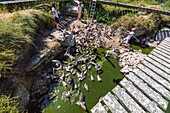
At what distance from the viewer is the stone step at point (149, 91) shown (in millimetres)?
4896

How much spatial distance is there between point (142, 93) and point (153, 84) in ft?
1.86

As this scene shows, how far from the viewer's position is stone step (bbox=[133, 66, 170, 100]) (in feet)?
17.1

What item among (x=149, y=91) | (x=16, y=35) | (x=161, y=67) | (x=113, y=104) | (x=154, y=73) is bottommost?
(x=113, y=104)

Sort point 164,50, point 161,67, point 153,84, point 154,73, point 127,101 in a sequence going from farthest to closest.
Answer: point 164,50 → point 161,67 → point 154,73 → point 153,84 → point 127,101

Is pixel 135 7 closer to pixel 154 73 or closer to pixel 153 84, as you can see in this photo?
pixel 154 73

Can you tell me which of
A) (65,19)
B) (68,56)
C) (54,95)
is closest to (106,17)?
(65,19)

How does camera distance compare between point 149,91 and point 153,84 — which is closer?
point 149,91

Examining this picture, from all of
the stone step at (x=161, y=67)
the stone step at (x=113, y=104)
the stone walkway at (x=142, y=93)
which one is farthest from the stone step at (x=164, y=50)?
the stone step at (x=113, y=104)

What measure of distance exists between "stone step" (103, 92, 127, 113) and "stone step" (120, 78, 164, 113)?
0.60 m

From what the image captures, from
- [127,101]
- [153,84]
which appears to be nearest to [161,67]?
[153,84]

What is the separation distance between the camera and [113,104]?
5168mm

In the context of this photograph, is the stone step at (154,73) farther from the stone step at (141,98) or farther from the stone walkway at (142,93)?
the stone step at (141,98)

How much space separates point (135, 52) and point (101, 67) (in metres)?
2.56

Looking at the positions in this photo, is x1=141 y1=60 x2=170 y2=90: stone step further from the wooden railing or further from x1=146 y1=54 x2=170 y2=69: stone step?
the wooden railing
